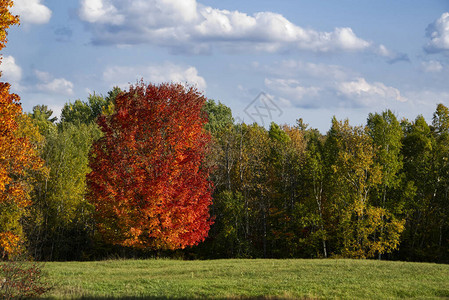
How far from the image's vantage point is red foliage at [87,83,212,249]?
30672 mm

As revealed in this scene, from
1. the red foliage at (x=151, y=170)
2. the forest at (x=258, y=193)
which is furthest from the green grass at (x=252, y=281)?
the forest at (x=258, y=193)

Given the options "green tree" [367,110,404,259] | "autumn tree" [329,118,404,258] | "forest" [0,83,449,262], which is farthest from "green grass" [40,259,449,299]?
"green tree" [367,110,404,259]

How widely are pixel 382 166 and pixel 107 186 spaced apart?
25762 mm

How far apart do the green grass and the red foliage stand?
10.6 ft

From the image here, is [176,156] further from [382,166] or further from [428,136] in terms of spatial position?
[428,136]

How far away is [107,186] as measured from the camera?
30.5 m

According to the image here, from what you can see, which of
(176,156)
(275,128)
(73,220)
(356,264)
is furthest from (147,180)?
(275,128)

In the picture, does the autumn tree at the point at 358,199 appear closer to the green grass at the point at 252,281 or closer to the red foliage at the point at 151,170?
the green grass at the point at 252,281

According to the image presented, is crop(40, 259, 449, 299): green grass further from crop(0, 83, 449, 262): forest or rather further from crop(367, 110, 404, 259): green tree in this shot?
crop(367, 110, 404, 259): green tree

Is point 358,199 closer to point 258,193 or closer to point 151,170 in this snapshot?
point 258,193

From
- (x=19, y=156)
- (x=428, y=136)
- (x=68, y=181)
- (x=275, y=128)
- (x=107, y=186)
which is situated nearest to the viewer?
(x=19, y=156)

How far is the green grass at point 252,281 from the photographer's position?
17.5 meters

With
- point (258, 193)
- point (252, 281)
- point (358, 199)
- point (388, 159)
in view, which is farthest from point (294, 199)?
A: point (252, 281)

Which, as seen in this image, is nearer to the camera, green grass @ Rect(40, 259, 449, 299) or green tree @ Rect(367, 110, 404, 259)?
green grass @ Rect(40, 259, 449, 299)
